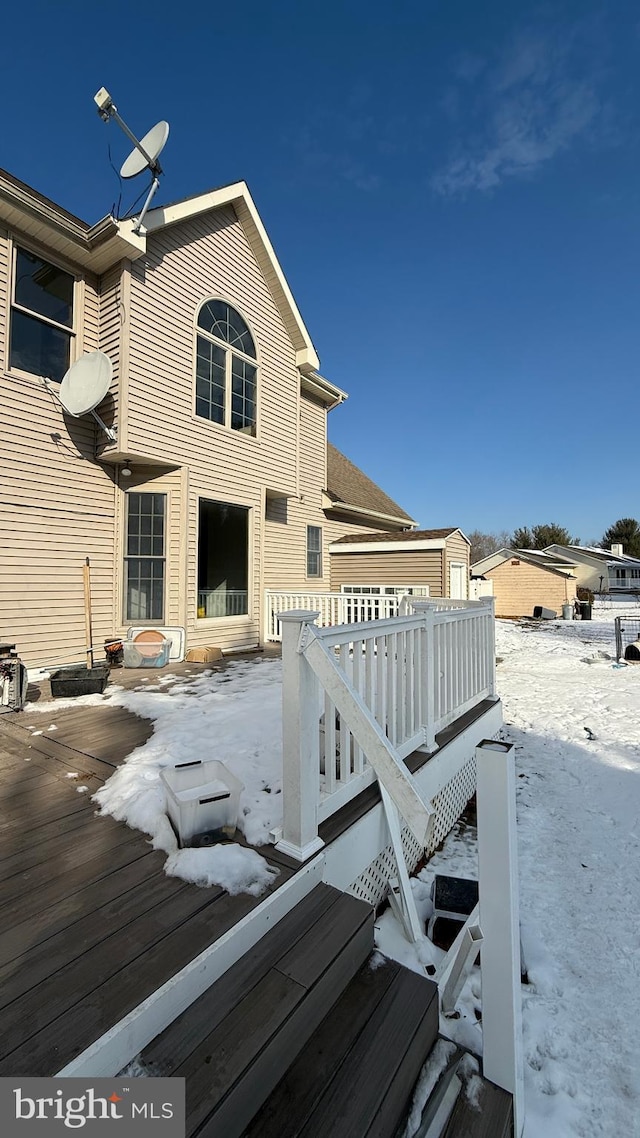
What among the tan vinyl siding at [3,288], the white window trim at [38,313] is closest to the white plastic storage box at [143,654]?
the white window trim at [38,313]

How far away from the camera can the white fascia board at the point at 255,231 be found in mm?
6242

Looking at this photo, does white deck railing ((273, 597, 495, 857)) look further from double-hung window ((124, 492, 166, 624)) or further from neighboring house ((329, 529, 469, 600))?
neighboring house ((329, 529, 469, 600))

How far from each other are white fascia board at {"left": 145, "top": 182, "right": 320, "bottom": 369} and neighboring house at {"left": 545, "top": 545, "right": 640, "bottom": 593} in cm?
3081

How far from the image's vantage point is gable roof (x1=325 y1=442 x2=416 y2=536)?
11.6m

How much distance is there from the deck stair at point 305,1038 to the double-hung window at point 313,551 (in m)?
8.97

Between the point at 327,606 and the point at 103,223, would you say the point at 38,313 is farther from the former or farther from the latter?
the point at 327,606

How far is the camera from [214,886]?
1705 millimetres

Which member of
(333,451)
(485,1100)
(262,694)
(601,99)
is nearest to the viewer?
(485,1100)

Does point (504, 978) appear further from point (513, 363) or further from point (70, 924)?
point (513, 363)

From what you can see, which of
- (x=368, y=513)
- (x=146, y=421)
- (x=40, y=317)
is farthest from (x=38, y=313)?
(x=368, y=513)

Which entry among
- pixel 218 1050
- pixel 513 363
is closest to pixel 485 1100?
pixel 218 1050

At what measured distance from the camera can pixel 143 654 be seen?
5.98 meters

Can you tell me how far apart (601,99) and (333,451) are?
928 cm

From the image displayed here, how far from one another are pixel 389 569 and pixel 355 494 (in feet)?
9.83
